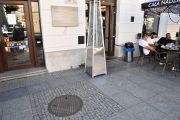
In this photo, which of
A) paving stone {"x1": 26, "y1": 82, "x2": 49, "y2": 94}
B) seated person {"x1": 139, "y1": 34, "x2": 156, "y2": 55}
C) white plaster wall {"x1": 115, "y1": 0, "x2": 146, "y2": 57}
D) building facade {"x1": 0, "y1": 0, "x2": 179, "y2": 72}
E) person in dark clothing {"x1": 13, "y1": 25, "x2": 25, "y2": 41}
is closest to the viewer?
paving stone {"x1": 26, "y1": 82, "x2": 49, "y2": 94}

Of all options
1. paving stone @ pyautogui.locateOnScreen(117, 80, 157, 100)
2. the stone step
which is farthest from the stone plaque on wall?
paving stone @ pyautogui.locateOnScreen(117, 80, 157, 100)

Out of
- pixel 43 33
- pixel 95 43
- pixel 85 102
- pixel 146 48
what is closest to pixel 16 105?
pixel 85 102

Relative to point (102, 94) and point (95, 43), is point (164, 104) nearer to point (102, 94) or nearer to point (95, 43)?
point (102, 94)

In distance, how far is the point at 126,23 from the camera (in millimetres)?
6367

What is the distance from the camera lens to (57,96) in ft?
11.2

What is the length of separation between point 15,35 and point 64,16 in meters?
1.69

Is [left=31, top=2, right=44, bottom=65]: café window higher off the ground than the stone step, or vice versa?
[left=31, top=2, right=44, bottom=65]: café window

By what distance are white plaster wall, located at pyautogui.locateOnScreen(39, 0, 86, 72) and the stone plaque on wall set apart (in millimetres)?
116

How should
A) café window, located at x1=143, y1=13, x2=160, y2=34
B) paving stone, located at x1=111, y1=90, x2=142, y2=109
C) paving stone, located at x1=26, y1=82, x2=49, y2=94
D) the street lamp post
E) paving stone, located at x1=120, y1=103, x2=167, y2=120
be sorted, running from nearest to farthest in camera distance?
paving stone, located at x1=120, y1=103, x2=167, y2=120, paving stone, located at x1=111, y1=90, x2=142, y2=109, paving stone, located at x1=26, y1=82, x2=49, y2=94, the street lamp post, café window, located at x1=143, y1=13, x2=160, y2=34

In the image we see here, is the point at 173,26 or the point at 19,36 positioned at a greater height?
the point at 173,26

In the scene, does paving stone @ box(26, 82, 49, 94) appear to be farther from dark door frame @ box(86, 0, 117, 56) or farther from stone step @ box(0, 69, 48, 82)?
dark door frame @ box(86, 0, 117, 56)

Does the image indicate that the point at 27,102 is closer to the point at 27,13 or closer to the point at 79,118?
the point at 79,118

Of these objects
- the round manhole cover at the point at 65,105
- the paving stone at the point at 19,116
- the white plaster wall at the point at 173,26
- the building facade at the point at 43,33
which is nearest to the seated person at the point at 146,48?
the building facade at the point at 43,33

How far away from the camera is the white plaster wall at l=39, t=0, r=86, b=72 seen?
450 cm
